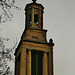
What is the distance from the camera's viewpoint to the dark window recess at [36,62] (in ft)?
143

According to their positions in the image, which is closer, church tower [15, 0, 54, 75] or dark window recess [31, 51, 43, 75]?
church tower [15, 0, 54, 75]

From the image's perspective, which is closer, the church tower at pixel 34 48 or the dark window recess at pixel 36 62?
the church tower at pixel 34 48

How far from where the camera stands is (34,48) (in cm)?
4338

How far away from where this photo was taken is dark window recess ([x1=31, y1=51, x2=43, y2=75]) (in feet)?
143

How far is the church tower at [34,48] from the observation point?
42.3m

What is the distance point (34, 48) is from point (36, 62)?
7.99ft

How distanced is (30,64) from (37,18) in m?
8.84

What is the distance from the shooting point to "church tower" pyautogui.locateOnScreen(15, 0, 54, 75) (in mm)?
42344

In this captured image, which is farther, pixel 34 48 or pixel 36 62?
pixel 36 62

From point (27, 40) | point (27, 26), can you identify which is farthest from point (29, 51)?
point (27, 26)

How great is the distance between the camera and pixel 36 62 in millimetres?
44062

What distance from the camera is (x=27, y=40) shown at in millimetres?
43375

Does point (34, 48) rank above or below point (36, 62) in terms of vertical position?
above

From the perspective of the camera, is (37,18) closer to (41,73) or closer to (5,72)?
(41,73)
